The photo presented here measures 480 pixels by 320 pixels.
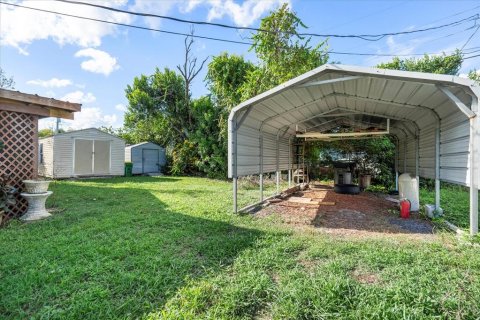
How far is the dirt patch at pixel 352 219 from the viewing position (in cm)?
430

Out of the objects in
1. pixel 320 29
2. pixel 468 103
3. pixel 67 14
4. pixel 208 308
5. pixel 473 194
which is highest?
pixel 320 29

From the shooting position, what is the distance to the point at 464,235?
365cm

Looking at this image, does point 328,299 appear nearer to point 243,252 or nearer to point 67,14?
point 243,252

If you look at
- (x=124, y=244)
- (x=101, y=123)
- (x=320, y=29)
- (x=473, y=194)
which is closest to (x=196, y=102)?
(x=320, y=29)

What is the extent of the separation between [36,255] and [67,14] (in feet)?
17.8

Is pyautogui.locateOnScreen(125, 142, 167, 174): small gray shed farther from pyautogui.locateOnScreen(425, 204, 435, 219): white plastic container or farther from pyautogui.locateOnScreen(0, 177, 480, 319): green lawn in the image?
pyautogui.locateOnScreen(425, 204, 435, 219): white plastic container

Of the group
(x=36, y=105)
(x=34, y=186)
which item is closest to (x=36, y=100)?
(x=36, y=105)

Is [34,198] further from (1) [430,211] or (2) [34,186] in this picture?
(1) [430,211]

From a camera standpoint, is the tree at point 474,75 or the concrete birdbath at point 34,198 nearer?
the concrete birdbath at point 34,198

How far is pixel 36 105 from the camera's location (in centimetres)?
524

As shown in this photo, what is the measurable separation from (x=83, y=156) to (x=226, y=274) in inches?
550

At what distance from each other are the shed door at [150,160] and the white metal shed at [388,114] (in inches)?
464

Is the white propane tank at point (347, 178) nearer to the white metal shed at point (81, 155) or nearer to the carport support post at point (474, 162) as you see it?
the carport support post at point (474, 162)

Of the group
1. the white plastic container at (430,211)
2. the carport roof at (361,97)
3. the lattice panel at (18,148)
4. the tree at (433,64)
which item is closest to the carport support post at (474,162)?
the carport roof at (361,97)
